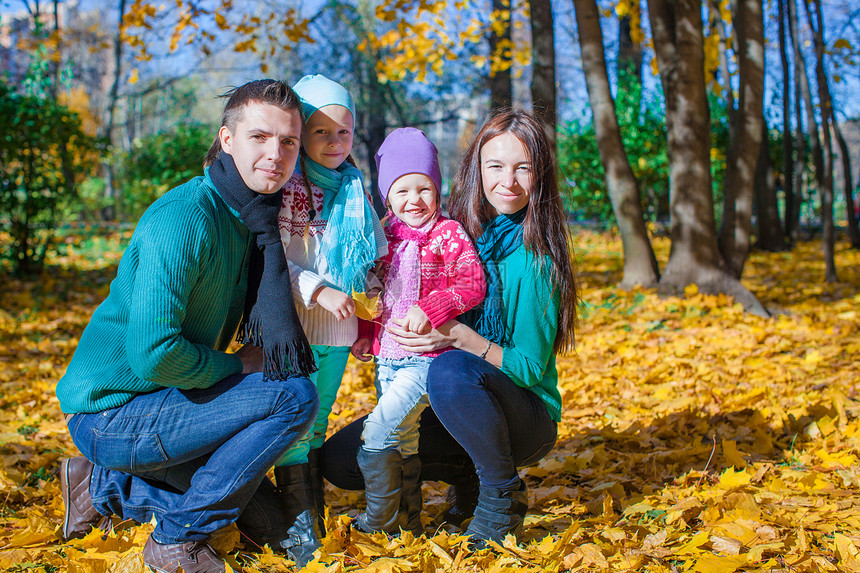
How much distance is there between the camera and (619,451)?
10.2 ft

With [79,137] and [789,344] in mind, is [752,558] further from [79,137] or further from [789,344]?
[79,137]

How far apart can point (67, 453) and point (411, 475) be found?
6.03 feet

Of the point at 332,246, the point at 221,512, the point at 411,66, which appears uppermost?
the point at 411,66

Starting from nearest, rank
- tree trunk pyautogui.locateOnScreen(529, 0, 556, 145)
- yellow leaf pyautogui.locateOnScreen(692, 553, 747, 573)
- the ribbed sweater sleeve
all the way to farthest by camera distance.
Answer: the ribbed sweater sleeve < yellow leaf pyautogui.locateOnScreen(692, 553, 747, 573) < tree trunk pyautogui.locateOnScreen(529, 0, 556, 145)

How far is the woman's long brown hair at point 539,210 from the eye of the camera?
221cm

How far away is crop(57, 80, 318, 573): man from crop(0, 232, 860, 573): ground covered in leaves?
26 cm

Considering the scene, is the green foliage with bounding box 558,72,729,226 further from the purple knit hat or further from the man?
the man

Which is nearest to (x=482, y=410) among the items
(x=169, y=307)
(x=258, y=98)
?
(x=169, y=307)

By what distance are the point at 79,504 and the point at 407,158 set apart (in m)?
1.59

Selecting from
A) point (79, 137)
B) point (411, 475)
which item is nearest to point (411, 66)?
point (79, 137)

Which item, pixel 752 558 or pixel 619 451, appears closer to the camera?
pixel 752 558

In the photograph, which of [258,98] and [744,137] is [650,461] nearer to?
[258,98]

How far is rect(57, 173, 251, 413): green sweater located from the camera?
74.5 inches

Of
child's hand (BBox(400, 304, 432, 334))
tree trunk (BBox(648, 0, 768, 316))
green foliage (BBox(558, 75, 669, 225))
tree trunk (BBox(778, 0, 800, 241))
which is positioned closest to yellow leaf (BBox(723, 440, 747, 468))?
child's hand (BBox(400, 304, 432, 334))
